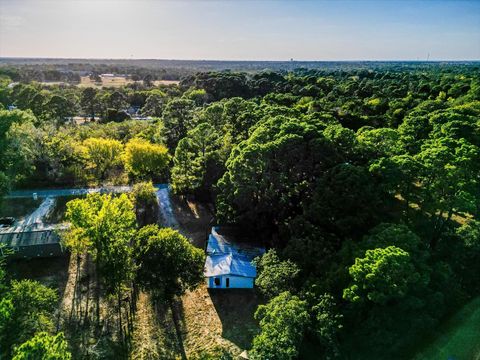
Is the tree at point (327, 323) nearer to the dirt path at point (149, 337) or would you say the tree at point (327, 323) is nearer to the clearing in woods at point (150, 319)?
the clearing in woods at point (150, 319)

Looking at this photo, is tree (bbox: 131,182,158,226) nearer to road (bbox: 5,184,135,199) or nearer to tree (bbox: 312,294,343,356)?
road (bbox: 5,184,135,199)

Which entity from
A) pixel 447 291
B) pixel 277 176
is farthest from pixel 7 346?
pixel 447 291

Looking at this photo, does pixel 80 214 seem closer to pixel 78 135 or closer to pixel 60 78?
pixel 78 135

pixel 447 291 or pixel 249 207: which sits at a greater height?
pixel 249 207

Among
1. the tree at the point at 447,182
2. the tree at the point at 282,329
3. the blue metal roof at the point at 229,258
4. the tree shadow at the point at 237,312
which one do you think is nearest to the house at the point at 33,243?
the blue metal roof at the point at 229,258

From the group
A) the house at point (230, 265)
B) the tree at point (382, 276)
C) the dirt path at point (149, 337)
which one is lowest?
the dirt path at point (149, 337)

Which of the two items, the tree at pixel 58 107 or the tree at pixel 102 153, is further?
the tree at pixel 58 107

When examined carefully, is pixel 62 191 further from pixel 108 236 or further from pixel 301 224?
pixel 301 224
